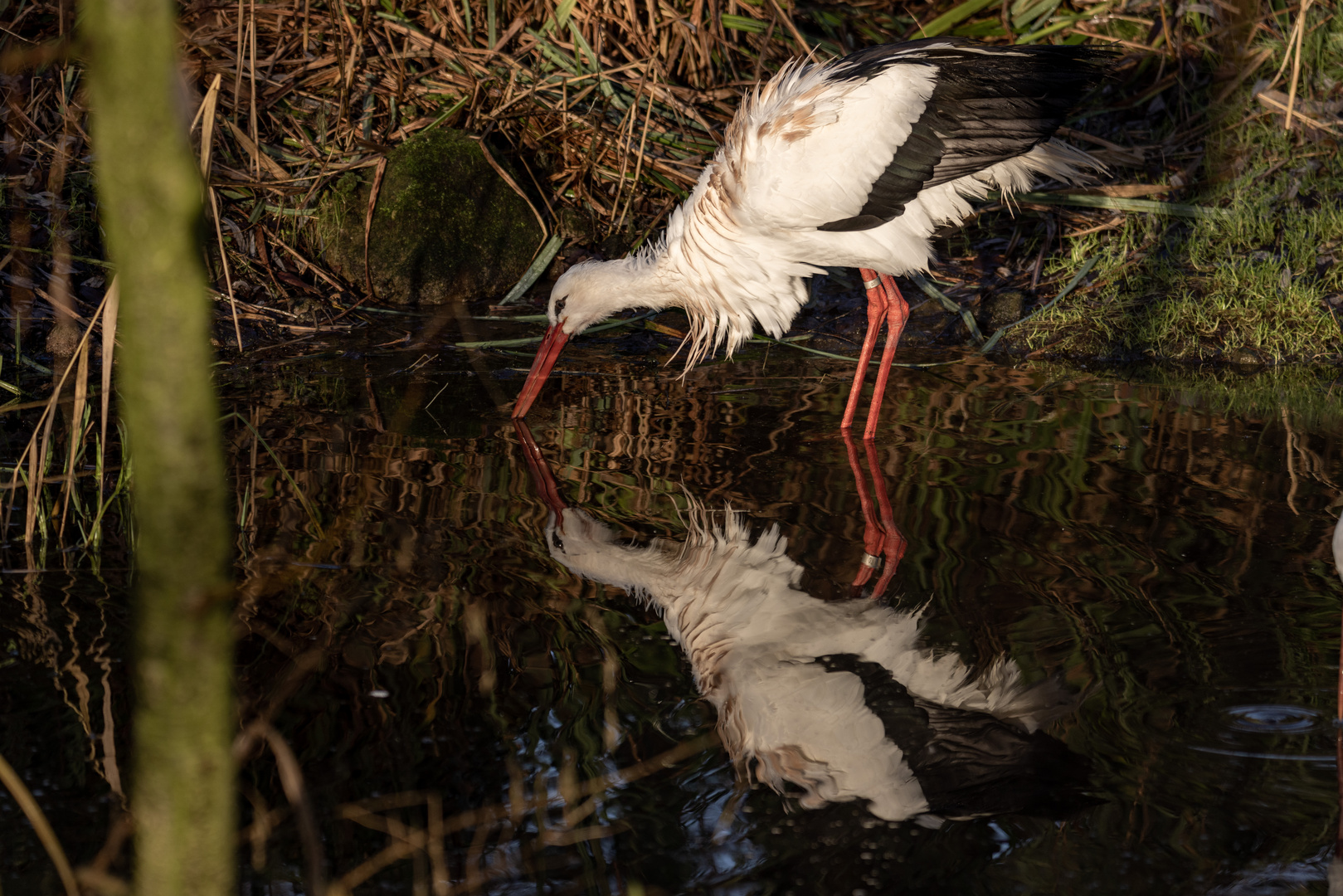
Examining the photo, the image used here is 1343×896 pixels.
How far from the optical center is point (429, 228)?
6668 millimetres

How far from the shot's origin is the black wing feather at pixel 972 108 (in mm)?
4680

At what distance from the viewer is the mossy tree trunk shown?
A: 3.03ft

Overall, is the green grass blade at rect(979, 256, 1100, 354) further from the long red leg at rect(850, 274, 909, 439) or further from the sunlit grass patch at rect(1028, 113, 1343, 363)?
the long red leg at rect(850, 274, 909, 439)

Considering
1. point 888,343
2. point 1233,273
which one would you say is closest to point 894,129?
point 888,343

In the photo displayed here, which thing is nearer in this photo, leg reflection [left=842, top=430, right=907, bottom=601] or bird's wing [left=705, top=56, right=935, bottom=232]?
leg reflection [left=842, top=430, right=907, bottom=601]

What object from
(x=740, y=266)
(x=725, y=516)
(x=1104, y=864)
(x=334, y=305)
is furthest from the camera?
(x=334, y=305)

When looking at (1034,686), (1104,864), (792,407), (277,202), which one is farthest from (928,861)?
(277,202)

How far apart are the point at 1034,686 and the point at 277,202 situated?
5.41 metres

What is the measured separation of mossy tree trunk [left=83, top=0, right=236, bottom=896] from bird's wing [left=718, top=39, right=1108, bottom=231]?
3.85m

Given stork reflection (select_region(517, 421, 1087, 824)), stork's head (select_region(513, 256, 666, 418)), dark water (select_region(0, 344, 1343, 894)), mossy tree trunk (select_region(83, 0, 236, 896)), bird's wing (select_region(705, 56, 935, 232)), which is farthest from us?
stork's head (select_region(513, 256, 666, 418))

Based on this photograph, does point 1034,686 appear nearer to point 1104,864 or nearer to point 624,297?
point 1104,864

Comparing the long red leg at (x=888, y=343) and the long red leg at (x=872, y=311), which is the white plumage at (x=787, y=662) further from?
the long red leg at (x=872, y=311)

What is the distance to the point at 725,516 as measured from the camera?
13.0ft

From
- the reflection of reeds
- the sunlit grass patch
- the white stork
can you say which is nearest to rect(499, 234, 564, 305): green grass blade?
the reflection of reeds
